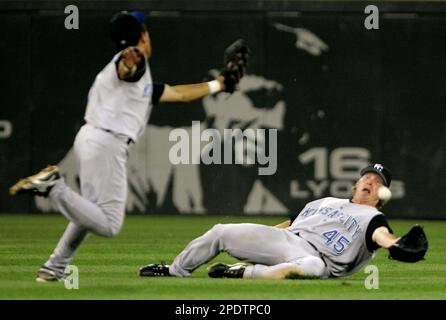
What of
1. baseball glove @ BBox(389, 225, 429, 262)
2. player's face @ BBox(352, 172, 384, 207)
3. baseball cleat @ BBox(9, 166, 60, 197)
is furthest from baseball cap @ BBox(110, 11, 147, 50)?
baseball glove @ BBox(389, 225, 429, 262)

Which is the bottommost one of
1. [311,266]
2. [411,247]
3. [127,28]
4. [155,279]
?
[155,279]

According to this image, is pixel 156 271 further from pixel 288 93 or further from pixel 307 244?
pixel 288 93

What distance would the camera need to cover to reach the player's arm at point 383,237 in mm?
8367

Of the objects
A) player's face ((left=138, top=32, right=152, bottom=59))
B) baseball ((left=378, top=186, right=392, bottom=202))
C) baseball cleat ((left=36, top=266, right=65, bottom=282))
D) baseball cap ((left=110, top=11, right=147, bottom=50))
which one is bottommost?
baseball cleat ((left=36, top=266, right=65, bottom=282))

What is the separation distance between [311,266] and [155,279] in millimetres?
1058

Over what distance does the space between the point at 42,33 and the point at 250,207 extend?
3441 millimetres

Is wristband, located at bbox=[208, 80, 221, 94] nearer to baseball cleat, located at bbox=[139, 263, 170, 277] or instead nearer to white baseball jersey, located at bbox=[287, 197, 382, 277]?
white baseball jersey, located at bbox=[287, 197, 382, 277]

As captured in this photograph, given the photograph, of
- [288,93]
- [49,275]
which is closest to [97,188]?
[49,275]

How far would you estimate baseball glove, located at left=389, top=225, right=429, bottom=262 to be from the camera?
816 centimetres

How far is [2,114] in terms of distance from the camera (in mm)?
16625

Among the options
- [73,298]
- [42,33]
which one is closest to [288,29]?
[42,33]

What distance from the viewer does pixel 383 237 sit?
27.8 ft

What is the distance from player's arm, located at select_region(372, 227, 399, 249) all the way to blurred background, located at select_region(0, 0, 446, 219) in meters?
7.73

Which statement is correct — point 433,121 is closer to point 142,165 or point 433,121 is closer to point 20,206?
point 142,165
